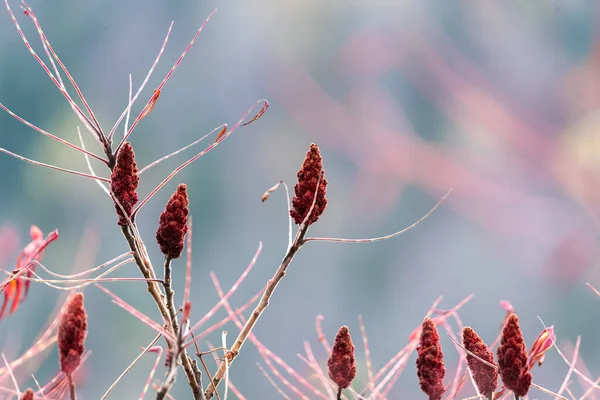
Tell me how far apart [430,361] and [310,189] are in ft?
0.47

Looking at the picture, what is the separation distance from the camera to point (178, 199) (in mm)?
400

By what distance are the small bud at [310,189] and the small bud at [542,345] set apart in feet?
0.64

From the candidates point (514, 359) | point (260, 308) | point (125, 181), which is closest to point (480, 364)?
point (514, 359)

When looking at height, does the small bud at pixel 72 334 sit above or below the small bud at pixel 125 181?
below

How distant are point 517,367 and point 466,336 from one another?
0.13ft

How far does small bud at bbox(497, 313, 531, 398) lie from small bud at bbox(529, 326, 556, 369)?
0.24 ft

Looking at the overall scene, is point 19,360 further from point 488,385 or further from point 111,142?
point 488,385

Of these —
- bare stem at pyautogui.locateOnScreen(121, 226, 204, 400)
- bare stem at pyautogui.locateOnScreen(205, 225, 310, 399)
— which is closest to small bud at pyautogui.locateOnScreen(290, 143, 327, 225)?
bare stem at pyautogui.locateOnScreen(205, 225, 310, 399)

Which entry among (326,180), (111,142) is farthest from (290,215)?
(111,142)

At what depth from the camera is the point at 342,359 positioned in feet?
1.33

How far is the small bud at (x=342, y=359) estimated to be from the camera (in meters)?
0.40

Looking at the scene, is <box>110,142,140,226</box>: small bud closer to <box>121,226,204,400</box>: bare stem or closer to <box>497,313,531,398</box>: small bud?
<box>121,226,204,400</box>: bare stem

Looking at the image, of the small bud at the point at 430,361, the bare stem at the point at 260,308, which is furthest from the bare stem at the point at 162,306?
the small bud at the point at 430,361

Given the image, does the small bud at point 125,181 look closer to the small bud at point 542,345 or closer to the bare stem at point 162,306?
the bare stem at point 162,306
